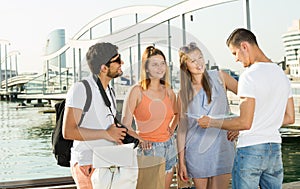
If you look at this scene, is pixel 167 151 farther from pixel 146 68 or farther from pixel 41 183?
pixel 41 183

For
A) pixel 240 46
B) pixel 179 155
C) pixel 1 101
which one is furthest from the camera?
pixel 1 101

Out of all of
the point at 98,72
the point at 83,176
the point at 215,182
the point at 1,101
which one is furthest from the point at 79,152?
the point at 1,101

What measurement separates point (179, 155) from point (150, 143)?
0.23m

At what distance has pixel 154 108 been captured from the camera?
189 centimetres

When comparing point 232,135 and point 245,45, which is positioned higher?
point 245,45

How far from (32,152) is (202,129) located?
1675cm

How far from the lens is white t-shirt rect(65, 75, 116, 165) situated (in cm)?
159

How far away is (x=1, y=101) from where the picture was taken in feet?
180

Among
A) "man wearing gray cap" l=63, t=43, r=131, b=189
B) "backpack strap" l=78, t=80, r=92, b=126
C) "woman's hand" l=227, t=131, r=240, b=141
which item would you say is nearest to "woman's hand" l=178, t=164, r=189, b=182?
"woman's hand" l=227, t=131, r=240, b=141

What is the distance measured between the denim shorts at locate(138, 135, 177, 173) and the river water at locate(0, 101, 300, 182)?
246 centimetres

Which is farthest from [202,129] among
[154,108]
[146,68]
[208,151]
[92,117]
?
[92,117]

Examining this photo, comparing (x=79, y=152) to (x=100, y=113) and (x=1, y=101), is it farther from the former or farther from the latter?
(x=1, y=101)

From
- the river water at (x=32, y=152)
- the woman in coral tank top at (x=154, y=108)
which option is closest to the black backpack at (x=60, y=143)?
the woman in coral tank top at (x=154, y=108)

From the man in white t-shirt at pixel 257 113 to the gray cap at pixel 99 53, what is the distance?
486 mm
